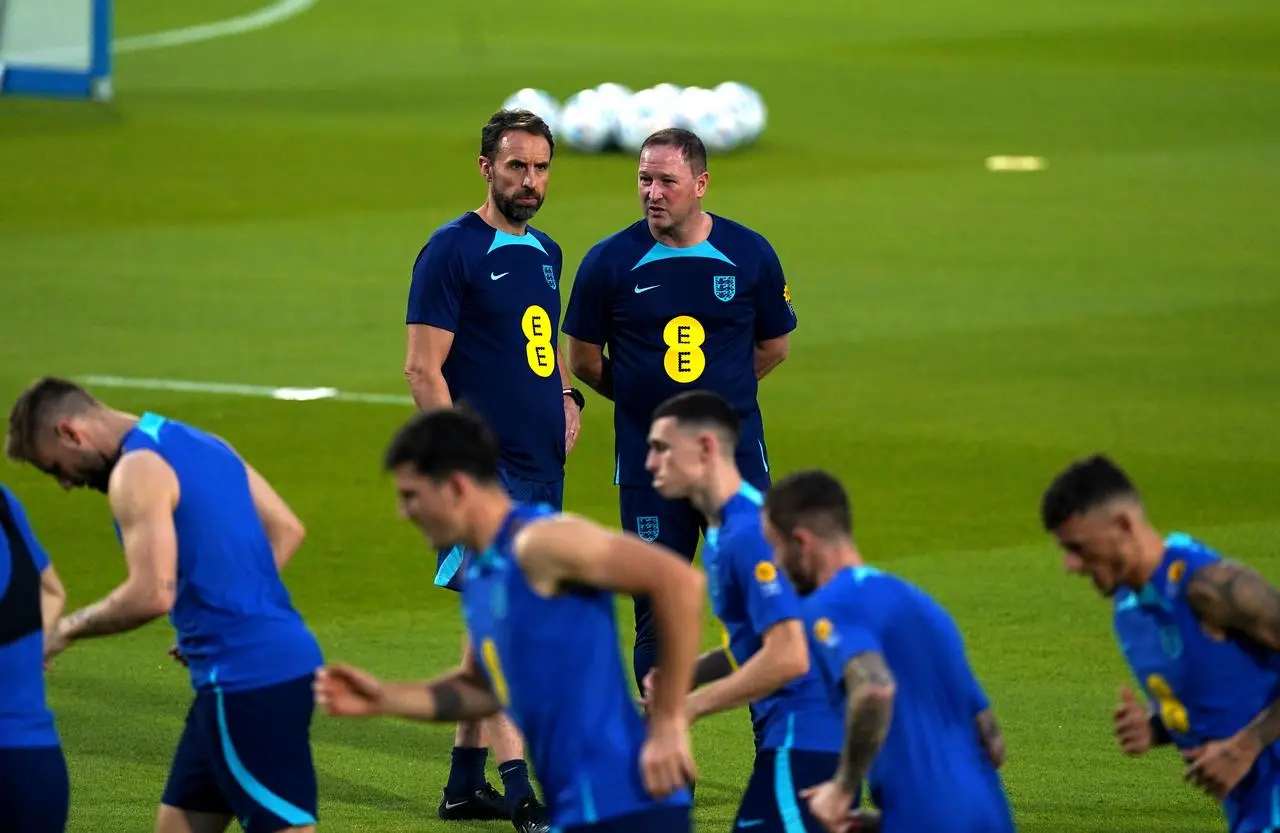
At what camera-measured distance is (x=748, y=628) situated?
7.58 meters

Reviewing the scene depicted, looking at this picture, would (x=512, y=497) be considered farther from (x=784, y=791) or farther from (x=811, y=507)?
(x=811, y=507)

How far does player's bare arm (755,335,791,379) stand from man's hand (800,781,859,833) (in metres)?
4.23

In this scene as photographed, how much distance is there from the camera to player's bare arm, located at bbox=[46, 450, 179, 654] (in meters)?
7.10

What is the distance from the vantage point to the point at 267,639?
7508mm

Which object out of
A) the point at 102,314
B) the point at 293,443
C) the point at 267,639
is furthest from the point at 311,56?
the point at 267,639

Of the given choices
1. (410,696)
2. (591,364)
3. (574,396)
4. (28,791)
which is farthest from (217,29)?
(410,696)

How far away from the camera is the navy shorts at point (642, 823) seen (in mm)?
6219

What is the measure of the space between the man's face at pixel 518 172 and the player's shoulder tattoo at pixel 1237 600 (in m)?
4.22

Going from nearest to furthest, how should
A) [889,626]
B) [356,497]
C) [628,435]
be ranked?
[889,626] → [628,435] → [356,497]

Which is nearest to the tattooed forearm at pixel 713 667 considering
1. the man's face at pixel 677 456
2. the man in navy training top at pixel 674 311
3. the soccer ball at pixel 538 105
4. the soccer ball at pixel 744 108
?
the man's face at pixel 677 456

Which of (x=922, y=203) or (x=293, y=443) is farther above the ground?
(x=922, y=203)

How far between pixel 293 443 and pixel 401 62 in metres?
30.1

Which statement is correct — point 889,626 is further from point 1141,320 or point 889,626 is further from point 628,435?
point 1141,320

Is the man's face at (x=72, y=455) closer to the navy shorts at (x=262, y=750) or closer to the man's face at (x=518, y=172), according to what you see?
the navy shorts at (x=262, y=750)
